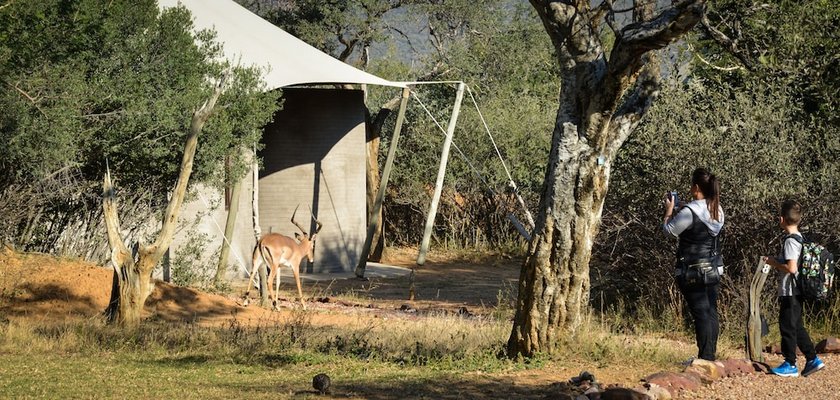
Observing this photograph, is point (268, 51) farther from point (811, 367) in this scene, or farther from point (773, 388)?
point (773, 388)

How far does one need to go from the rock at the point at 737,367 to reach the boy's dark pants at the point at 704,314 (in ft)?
0.51

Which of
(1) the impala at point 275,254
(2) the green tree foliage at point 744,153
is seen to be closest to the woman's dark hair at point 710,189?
(2) the green tree foliage at point 744,153

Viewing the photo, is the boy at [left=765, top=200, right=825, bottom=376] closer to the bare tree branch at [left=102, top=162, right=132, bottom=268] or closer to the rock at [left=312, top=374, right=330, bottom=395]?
the rock at [left=312, top=374, right=330, bottom=395]

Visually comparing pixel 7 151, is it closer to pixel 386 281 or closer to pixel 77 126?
pixel 77 126

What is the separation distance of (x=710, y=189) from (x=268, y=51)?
1030 centimetres

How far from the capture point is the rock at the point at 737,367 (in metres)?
8.96

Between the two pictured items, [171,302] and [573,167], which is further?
[171,302]

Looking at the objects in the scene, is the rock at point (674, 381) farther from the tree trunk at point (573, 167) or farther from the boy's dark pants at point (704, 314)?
the tree trunk at point (573, 167)

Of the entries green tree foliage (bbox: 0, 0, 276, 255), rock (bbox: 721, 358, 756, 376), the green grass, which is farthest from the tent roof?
rock (bbox: 721, 358, 756, 376)

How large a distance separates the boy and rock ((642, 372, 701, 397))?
1.12 m

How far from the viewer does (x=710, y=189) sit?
8797mm

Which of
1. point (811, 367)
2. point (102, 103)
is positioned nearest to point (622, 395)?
point (811, 367)

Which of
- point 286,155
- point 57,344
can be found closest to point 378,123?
point 286,155

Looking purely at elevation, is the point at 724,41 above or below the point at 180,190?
above
